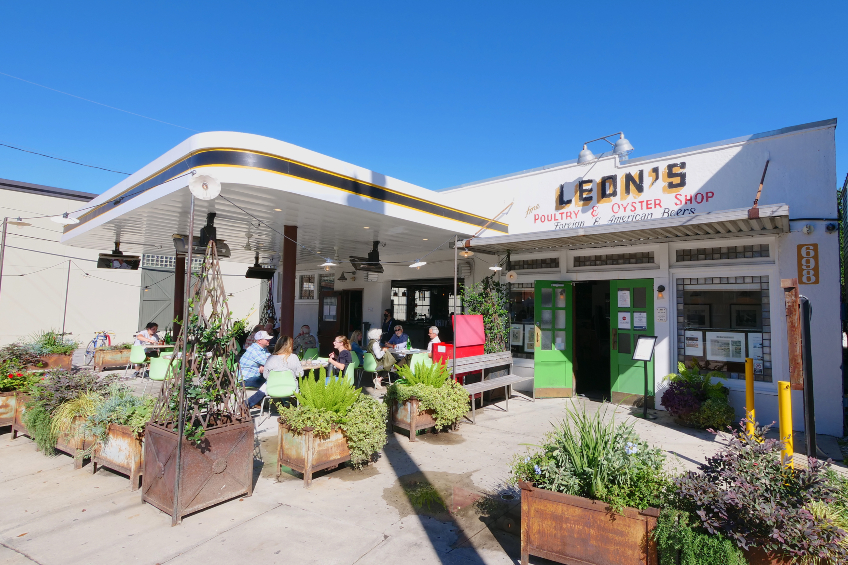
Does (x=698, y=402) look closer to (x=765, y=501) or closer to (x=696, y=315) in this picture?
(x=696, y=315)

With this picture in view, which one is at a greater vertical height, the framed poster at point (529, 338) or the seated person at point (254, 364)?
the framed poster at point (529, 338)

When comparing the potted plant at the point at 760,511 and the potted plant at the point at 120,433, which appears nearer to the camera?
the potted plant at the point at 760,511

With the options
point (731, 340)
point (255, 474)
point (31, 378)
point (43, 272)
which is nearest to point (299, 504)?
point (255, 474)

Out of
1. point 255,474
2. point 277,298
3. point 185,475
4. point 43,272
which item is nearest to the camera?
point 185,475

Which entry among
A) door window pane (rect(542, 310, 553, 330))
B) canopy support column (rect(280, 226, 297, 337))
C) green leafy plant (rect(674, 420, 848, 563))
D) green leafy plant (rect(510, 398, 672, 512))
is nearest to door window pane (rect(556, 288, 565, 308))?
door window pane (rect(542, 310, 553, 330))

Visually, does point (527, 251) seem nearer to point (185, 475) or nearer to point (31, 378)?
point (185, 475)

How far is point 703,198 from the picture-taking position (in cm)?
806

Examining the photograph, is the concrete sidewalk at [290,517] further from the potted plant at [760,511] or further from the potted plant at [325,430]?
the potted plant at [760,511]

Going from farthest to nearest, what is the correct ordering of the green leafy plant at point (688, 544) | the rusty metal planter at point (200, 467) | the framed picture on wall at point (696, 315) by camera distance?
the framed picture on wall at point (696, 315) → the rusty metal planter at point (200, 467) → the green leafy plant at point (688, 544)

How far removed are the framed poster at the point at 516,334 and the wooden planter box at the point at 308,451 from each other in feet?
19.6

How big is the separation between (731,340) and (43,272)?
19330 mm

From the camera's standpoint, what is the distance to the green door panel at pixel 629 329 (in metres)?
8.38

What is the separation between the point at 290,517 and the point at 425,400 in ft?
8.19

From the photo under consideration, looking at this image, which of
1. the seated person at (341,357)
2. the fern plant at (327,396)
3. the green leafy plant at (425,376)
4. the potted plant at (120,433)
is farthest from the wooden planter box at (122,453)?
the seated person at (341,357)
